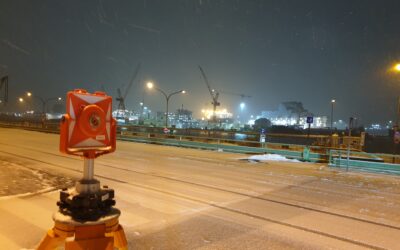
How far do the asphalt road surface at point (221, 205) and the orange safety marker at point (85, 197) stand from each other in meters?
2.32

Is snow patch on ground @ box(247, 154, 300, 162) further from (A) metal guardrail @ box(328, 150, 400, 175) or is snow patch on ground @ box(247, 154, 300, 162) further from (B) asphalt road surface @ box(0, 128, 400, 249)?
(B) asphalt road surface @ box(0, 128, 400, 249)

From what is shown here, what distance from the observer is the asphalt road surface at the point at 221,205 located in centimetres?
588

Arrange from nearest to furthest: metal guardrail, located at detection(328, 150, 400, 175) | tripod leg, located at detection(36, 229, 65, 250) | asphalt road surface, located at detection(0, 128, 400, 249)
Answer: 1. tripod leg, located at detection(36, 229, 65, 250)
2. asphalt road surface, located at detection(0, 128, 400, 249)
3. metal guardrail, located at detection(328, 150, 400, 175)

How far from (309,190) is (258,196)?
2036mm

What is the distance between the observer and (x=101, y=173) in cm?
1244

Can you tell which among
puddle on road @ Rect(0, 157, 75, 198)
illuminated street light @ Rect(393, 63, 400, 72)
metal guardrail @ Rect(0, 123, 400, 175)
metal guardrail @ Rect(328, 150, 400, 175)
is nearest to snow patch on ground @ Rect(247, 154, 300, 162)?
metal guardrail @ Rect(0, 123, 400, 175)

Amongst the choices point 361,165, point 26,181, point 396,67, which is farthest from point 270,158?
point 26,181

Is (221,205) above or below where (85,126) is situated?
below

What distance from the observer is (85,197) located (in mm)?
3141

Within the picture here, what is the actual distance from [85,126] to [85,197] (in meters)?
0.59

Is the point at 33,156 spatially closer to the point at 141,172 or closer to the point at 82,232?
the point at 141,172

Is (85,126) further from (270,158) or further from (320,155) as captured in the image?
(320,155)

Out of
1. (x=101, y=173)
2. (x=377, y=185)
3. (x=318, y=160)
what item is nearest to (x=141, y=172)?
(x=101, y=173)

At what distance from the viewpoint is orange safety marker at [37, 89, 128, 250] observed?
3.07 meters
